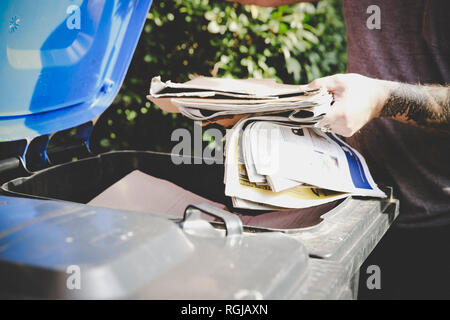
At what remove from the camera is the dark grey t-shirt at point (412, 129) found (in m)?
1.33

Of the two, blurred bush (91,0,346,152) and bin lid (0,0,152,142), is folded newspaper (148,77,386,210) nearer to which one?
bin lid (0,0,152,142)

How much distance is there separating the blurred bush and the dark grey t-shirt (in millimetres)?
1050

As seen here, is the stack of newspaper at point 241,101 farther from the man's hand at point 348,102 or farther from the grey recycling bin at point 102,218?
the grey recycling bin at point 102,218

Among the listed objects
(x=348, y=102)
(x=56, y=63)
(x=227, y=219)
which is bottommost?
(x=227, y=219)

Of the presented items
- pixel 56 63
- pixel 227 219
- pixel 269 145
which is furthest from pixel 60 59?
pixel 227 219

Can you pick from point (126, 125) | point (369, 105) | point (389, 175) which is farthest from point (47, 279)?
point (126, 125)

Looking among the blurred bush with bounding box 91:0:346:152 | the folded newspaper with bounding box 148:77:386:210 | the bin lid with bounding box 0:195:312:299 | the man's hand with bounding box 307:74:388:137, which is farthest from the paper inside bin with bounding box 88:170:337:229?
the blurred bush with bounding box 91:0:346:152

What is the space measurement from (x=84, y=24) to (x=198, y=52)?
4.89 feet

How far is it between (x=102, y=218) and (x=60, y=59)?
2.43 ft

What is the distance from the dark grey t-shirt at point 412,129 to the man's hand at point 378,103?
14 centimetres

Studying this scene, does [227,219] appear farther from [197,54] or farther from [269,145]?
[197,54]

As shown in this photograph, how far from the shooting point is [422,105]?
120 centimetres

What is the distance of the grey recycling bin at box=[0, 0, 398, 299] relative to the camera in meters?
0.54
